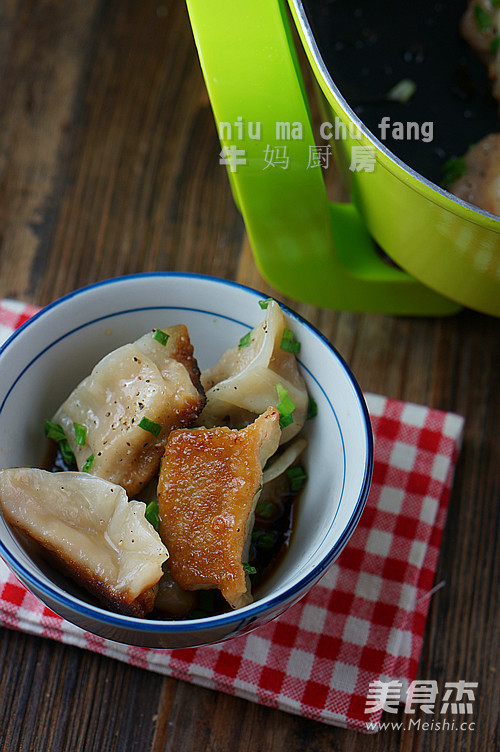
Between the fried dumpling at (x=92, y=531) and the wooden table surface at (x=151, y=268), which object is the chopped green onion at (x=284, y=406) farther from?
the wooden table surface at (x=151, y=268)

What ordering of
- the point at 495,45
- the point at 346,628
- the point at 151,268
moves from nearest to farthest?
the point at 346,628 → the point at 495,45 → the point at 151,268

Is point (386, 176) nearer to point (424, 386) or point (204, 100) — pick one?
point (424, 386)

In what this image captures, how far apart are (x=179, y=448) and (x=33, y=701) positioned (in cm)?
49

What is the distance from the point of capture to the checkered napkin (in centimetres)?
104

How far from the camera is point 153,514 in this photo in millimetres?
896

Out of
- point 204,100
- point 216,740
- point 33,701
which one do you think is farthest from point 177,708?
point 204,100

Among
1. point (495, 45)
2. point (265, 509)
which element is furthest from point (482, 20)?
point (265, 509)

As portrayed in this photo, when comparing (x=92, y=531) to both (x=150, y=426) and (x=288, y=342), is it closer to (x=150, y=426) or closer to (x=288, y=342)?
(x=150, y=426)

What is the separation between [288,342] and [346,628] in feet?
1.43

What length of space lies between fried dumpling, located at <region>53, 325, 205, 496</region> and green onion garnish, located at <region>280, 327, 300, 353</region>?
12 centimetres

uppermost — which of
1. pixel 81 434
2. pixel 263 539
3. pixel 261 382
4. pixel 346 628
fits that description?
pixel 261 382

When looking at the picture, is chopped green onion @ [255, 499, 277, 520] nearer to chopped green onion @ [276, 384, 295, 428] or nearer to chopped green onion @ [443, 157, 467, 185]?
chopped green onion @ [276, 384, 295, 428]

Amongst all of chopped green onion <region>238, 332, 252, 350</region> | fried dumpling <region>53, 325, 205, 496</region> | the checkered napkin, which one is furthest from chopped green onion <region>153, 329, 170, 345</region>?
the checkered napkin

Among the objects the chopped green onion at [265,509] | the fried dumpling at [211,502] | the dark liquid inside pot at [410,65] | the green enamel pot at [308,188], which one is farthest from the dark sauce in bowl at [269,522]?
the dark liquid inside pot at [410,65]
